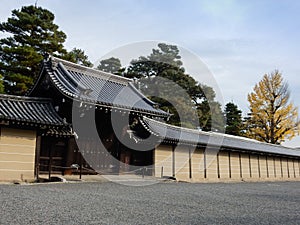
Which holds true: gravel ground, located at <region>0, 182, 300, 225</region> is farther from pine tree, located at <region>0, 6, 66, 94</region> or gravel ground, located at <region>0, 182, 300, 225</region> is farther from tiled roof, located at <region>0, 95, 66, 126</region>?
pine tree, located at <region>0, 6, 66, 94</region>

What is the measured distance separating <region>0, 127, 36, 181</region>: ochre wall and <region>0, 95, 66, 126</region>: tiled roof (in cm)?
67

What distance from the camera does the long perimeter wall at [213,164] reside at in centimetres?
1862

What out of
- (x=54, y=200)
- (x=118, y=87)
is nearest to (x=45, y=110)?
(x=118, y=87)

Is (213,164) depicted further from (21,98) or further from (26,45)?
(26,45)

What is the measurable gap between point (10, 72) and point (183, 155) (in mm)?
14739

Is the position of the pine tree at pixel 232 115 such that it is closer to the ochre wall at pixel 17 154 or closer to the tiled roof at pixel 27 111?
the tiled roof at pixel 27 111

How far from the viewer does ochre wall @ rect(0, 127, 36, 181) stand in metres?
12.5

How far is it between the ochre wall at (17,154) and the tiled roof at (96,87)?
8.96 ft

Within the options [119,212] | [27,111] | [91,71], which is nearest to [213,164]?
[91,71]

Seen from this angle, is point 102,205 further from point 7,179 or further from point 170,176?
point 170,176

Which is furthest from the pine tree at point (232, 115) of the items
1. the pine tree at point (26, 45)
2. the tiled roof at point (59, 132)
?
the tiled roof at point (59, 132)

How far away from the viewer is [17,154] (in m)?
12.8

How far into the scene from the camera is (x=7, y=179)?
1242 centimetres

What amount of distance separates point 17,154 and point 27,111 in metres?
1.97
